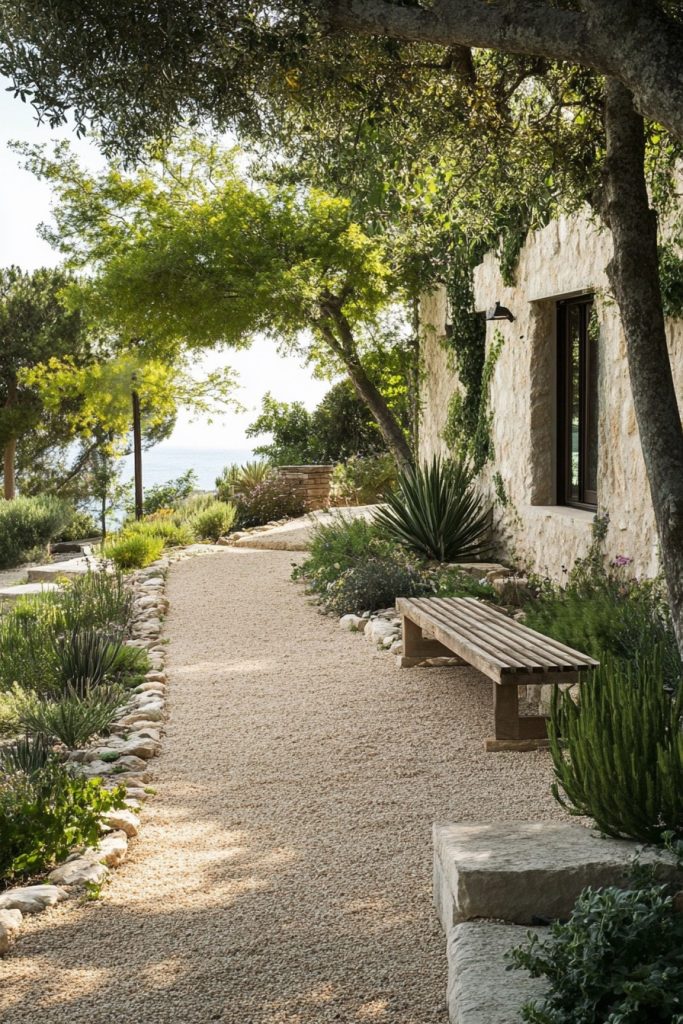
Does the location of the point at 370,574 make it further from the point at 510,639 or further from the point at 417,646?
the point at 510,639

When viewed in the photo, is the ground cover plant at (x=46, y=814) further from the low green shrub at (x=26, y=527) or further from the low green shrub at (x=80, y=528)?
the low green shrub at (x=80, y=528)

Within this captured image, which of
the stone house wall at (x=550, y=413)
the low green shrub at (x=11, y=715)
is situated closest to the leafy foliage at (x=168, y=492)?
the stone house wall at (x=550, y=413)

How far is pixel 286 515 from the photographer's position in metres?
16.4

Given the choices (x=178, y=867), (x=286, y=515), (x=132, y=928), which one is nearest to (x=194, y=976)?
(x=132, y=928)

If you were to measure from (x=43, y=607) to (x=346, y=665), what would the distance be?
2.78 m

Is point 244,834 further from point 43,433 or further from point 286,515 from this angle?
point 43,433

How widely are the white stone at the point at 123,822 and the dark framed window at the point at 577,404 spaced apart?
5.18 m

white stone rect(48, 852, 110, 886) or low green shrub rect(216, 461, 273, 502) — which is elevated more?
low green shrub rect(216, 461, 273, 502)

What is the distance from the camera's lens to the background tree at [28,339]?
2272 centimetres

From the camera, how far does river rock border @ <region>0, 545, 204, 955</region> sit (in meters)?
3.31

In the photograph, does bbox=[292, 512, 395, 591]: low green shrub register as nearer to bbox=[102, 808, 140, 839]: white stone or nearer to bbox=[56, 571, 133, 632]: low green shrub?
bbox=[56, 571, 133, 632]: low green shrub

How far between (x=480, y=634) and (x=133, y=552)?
720cm

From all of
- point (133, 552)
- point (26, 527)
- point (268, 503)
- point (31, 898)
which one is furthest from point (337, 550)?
point (26, 527)

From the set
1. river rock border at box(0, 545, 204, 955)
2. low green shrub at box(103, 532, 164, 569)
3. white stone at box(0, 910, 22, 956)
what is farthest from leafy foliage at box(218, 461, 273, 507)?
white stone at box(0, 910, 22, 956)
